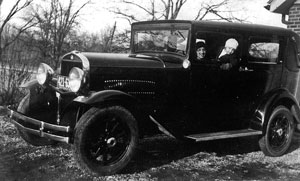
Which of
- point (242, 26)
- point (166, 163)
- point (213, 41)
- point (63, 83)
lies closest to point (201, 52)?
point (213, 41)

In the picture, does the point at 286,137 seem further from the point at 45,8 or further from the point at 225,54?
the point at 45,8

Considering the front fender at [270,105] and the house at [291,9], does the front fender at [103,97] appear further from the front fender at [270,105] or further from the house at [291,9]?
the house at [291,9]

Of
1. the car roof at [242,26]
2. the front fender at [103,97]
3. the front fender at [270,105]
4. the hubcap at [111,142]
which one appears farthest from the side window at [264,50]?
the hubcap at [111,142]

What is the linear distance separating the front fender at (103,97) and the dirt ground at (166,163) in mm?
861

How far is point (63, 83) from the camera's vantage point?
4.38m

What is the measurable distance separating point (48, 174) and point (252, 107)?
3041mm

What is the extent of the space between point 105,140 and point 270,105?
266 cm

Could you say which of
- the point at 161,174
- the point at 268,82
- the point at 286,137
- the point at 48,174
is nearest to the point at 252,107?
the point at 268,82

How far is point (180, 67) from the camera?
14.6ft

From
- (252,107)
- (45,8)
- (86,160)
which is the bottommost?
(86,160)

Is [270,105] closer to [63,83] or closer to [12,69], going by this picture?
[63,83]

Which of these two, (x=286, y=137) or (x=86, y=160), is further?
(x=286, y=137)

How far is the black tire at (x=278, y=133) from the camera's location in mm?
5181

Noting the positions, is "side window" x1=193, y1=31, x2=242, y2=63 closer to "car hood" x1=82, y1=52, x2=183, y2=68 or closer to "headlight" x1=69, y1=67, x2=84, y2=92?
"car hood" x1=82, y1=52, x2=183, y2=68
